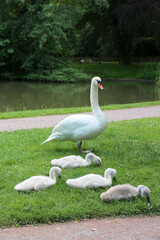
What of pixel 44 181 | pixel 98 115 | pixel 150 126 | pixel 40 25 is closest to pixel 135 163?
pixel 98 115

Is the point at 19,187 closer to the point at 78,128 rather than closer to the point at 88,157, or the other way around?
the point at 88,157

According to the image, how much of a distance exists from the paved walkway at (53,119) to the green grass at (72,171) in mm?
1299

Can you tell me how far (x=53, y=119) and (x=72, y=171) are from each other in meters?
6.27

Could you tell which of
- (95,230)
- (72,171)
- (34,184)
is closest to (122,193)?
(95,230)

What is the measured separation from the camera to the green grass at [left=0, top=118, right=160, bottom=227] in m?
4.74

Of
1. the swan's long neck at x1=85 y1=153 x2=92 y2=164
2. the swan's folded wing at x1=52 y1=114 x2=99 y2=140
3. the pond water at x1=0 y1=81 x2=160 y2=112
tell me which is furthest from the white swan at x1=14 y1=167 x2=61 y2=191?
the pond water at x1=0 y1=81 x2=160 y2=112

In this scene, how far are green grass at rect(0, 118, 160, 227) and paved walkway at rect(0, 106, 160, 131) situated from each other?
130cm

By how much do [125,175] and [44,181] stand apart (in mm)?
1596

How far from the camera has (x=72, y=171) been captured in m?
6.39

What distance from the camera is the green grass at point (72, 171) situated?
15.5ft

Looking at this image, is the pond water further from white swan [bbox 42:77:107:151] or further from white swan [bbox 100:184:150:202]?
white swan [bbox 100:184:150:202]

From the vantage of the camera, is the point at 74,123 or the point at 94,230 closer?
the point at 94,230

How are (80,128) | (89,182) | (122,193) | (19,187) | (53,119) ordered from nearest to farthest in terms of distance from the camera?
(122,193)
(19,187)
(89,182)
(80,128)
(53,119)

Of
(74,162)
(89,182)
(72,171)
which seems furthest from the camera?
(74,162)
